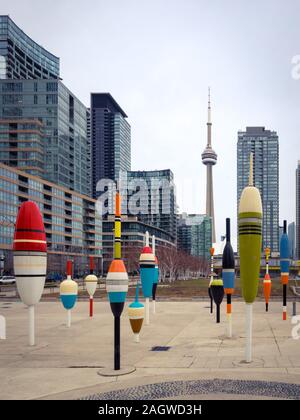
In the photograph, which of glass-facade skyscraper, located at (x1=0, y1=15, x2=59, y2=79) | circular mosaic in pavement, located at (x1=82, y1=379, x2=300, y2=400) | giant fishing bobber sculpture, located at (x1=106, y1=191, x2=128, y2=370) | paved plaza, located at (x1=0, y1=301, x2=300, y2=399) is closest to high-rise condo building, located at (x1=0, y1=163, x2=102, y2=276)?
glass-facade skyscraper, located at (x1=0, y1=15, x2=59, y2=79)

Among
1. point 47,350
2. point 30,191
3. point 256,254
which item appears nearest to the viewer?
point 256,254

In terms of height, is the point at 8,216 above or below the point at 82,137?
below

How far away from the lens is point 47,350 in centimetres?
1554

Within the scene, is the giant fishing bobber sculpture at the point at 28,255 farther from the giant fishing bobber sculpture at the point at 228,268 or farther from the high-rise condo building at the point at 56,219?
the high-rise condo building at the point at 56,219

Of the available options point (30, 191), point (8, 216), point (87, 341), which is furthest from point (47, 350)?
point (30, 191)

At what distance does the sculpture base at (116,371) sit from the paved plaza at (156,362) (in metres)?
0.15

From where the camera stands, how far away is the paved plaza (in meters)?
9.71

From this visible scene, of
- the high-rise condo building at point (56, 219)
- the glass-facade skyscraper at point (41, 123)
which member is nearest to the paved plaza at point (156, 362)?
the high-rise condo building at point (56, 219)

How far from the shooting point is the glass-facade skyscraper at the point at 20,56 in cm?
16138

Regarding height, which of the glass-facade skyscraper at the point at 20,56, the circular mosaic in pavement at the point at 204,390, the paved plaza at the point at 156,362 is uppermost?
the glass-facade skyscraper at the point at 20,56

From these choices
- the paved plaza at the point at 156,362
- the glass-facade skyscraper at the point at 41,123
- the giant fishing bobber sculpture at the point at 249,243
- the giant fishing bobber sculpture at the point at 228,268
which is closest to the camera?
the paved plaza at the point at 156,362

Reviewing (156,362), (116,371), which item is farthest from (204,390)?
(156,362)
